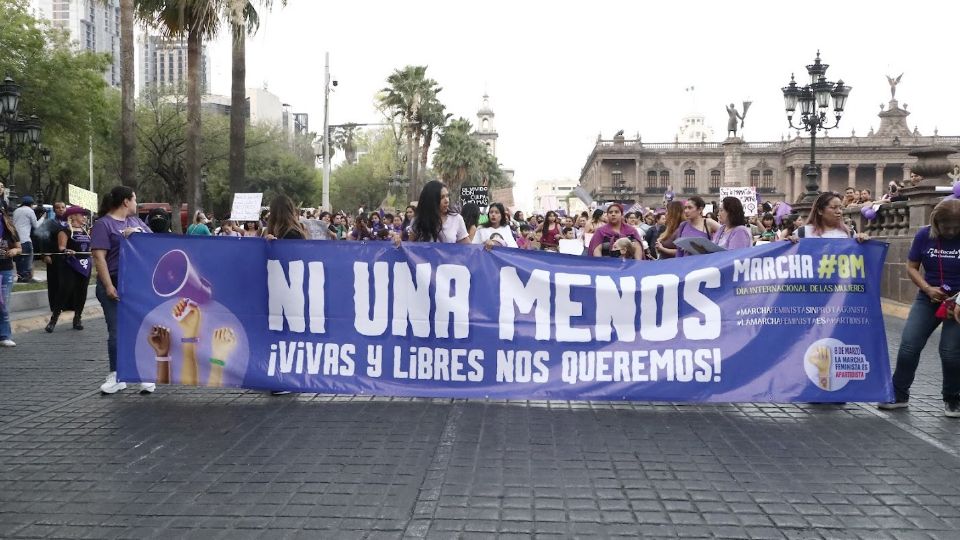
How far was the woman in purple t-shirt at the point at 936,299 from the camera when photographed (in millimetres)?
6574

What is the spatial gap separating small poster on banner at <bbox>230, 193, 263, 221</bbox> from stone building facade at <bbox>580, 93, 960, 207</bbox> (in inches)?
3367

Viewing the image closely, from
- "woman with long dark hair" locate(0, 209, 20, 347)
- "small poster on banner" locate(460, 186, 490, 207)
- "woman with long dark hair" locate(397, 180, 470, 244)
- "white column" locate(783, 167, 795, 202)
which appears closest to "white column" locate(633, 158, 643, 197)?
"white column" locate(783, 167, 795, 202)

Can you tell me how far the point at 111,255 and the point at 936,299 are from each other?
21.6 feet

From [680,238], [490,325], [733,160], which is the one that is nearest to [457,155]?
[733,160]

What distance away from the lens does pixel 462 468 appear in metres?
5.16

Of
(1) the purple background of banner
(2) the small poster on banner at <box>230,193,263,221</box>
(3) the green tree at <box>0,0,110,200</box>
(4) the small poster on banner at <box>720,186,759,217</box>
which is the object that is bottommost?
(1) the purple background of banner

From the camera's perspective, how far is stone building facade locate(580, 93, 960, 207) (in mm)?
100938

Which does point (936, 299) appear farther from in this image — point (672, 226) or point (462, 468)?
point (462, 468)

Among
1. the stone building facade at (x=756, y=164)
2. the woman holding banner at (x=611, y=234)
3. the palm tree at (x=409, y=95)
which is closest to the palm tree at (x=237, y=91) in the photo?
the woman holding banner at (x=611, y=234)

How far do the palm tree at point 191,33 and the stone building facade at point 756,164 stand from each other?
82955 mm

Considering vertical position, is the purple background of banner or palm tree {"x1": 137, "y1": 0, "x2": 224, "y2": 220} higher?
palm tree {"x1": 137, "y1": 0, "x2": 224, "y2": 220}

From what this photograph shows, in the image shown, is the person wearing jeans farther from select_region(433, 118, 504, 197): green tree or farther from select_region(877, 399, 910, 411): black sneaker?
select_region(433, 118, 504, 197): green tree

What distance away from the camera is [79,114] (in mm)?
34938

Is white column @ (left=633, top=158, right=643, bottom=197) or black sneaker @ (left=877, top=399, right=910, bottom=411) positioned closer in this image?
black sneaker @ (left=877, top=399, right=910, bottom=411)
